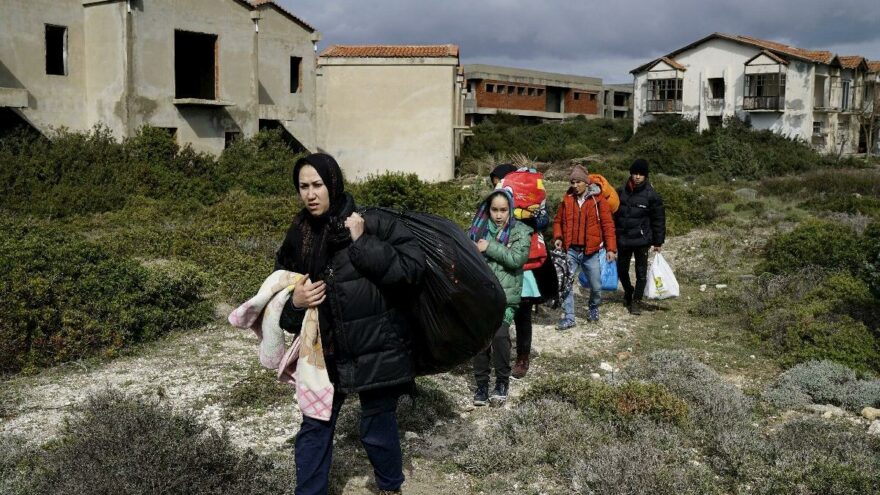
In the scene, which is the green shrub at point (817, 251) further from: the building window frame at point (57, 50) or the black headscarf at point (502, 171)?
the building window frame at point (57, 50)

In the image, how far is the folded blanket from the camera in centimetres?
390

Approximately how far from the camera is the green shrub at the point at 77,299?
23.0 feet

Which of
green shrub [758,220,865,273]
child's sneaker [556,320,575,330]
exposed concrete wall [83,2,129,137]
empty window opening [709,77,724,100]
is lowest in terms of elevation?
child's sneaker [556,320,575,330]

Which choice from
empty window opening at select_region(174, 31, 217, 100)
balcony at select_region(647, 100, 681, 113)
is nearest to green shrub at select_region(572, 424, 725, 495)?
empty window opening at select_region(174, 31, 217, 100)

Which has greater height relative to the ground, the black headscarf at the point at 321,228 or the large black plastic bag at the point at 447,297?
the black headscarf at the point at 321,228

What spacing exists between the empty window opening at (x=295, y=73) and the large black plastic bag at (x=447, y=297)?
24427 mm

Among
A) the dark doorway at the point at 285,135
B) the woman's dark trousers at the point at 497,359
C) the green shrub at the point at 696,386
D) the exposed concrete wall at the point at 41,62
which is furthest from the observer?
the dark doorway at the point at 285,135

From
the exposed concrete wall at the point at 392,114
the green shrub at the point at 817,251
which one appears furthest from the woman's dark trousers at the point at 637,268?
the exposed concrete wall at the point at 392,114

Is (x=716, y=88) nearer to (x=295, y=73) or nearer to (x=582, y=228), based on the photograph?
(x=295, y=73)

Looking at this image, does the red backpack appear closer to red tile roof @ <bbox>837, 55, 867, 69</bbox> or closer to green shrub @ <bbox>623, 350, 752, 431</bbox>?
green shrub @ <bbox>623, 350, 752, 431</bbox>

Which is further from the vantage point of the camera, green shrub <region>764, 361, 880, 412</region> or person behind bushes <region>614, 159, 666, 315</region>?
person behind bushes <region>614, 159, 666, 315</region>

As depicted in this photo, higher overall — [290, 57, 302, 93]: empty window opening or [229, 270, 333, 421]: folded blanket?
[290, 57, 302, 93]: empty window opening

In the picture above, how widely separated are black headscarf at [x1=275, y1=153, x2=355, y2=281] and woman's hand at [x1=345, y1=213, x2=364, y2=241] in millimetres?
20

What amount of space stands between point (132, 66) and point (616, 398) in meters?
18.2
